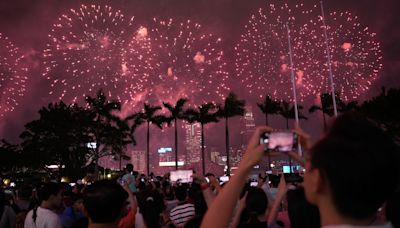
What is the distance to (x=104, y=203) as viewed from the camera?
3.45 metres

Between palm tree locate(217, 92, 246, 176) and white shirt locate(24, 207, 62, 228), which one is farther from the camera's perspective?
palm tree locate(217, 92, 246, 176)

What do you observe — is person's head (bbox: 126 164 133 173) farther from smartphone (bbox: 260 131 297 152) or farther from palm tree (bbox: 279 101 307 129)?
palm tree (bbox: 279 101 307 129)

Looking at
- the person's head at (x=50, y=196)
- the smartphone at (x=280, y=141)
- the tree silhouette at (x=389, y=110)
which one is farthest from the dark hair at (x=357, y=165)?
the tree silhouette at (x=389, y=110)

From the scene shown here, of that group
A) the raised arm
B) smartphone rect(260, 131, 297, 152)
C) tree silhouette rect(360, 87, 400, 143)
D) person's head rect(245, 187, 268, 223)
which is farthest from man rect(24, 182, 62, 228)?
tree silhouette rect(360, 87, 400, 143)

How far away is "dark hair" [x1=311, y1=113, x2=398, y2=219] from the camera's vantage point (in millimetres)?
1488

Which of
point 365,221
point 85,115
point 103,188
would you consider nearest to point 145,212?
point 103,188

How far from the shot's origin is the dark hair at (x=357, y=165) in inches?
58.6

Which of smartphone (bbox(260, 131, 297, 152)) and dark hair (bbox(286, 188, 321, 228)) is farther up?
smartphone (bbox(260, 131, 297, 152))

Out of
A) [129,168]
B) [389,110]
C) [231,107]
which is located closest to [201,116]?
[231,107]

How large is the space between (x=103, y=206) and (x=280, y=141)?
2.14 m

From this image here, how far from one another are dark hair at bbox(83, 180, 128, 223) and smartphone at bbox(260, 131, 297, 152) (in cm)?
205

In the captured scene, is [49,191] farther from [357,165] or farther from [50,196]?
[357,165]

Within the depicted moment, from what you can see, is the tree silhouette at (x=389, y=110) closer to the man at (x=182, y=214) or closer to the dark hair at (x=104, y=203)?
the man at (x=182, y=214)

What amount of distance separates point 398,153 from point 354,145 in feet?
0.75
